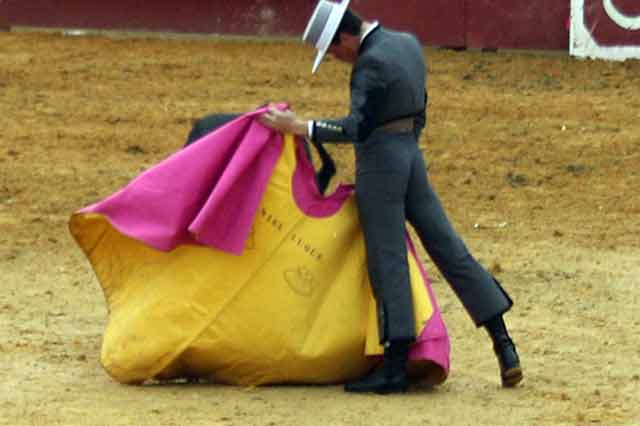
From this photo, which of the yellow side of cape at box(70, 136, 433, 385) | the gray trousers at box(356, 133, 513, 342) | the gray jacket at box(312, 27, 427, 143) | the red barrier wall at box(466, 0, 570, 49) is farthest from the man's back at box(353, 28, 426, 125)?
the red barrier wall at box(466, 0, 570, 49)

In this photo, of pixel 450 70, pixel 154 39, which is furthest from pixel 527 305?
pixel 154 39

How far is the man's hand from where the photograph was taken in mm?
8031

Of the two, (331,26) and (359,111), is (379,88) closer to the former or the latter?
(359,111)

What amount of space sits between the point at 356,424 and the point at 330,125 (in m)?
1.12

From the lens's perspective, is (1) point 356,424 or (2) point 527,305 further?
(2) point 527,305

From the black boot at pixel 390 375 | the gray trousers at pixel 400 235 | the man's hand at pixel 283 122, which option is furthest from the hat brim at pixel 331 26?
the black boot at pixel 390 375

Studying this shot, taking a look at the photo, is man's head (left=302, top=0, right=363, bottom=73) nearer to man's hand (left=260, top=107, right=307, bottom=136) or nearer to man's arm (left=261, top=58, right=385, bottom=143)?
man's arm (left=261, top=58, right=385, bottom=143)

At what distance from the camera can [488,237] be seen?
1174cm

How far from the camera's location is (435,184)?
12.9 metres

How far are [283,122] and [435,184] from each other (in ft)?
16.1

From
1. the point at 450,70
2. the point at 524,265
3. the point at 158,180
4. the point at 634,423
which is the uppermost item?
the point at 158,180

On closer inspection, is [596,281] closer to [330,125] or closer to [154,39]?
[330,125]

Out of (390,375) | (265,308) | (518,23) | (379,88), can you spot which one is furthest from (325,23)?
(518,23)

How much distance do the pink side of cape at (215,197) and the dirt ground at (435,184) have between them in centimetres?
57
